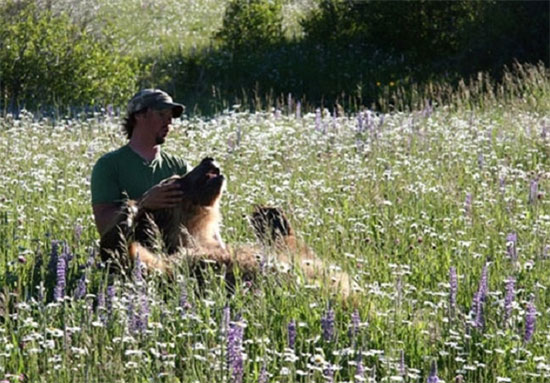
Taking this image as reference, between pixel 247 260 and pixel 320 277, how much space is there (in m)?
0.49

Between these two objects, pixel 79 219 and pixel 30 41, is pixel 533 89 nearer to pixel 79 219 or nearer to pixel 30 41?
pixel 30 41

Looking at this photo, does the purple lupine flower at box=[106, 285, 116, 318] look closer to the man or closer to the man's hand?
the man's hand

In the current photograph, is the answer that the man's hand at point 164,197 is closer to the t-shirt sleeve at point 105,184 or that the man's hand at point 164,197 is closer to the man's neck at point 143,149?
the t-shirt sleeve at point 105,184

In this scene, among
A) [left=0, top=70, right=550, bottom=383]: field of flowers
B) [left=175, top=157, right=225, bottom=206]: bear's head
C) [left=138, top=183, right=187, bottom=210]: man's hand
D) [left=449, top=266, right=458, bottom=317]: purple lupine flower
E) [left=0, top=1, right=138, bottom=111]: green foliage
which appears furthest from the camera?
[left=0, top=1, right=138, bottom=111]: green foliage

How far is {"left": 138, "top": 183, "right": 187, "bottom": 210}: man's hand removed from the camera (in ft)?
19.3

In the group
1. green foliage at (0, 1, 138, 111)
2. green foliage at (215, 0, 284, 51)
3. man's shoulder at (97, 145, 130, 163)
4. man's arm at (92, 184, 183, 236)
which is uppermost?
green foliage at (215, 0, 284, 51)

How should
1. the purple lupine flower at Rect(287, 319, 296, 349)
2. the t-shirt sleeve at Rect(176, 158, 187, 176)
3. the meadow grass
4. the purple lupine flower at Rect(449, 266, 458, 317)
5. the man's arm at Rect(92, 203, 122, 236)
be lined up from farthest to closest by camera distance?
the meadow grass, the t-shirt sleeve at Rect(176, 158, 187, 176), the man's arm at Rect(92, 203, 122, 236), the purple lupine flower at Rect(449, 266, 458, 317), the purple lupine flower at Rect(287, 319, 296, 349)

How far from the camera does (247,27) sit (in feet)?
72.5

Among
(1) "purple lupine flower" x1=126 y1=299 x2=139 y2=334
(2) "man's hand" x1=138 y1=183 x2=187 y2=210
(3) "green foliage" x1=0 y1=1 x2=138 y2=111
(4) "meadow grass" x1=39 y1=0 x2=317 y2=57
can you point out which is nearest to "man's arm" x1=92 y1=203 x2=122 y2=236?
(2) "man's hand" x1=138 y1=183 x2=187 y2=210

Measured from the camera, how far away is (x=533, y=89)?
1398 centimetres

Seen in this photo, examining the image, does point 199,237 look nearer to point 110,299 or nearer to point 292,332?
point 110,299

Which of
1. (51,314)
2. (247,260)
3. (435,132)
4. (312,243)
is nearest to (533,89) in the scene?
(435,132)

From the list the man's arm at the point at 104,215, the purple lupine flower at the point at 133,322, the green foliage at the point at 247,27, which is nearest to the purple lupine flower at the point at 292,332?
the purple lupine flower at the point at 133,322

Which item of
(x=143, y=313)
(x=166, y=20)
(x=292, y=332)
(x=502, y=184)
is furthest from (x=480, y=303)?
(x=166, y=20)
